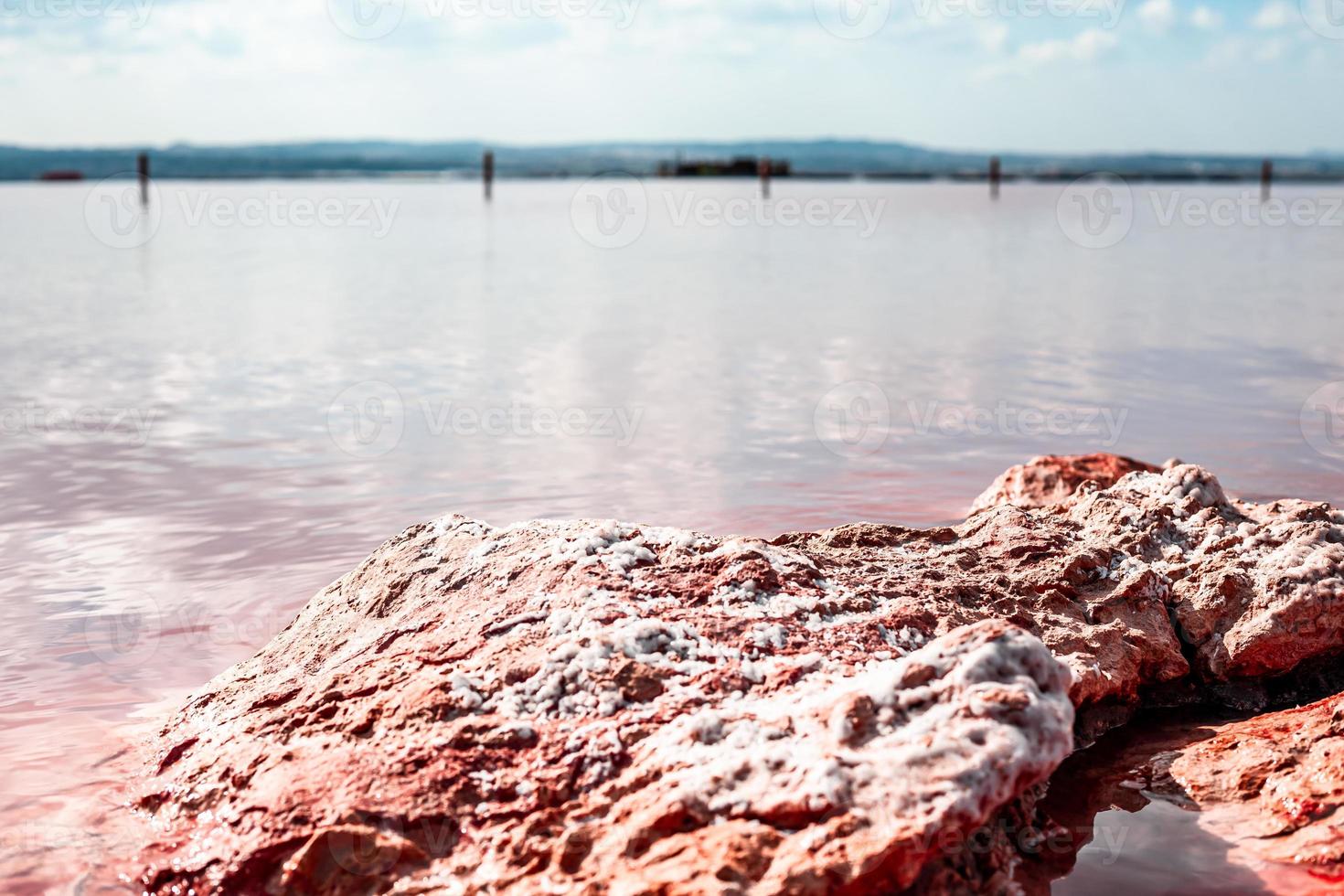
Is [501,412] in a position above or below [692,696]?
below

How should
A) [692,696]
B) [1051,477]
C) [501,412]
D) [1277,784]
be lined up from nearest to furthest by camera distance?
[692,696]
[1277,784]
[1051,477]
[501,412]

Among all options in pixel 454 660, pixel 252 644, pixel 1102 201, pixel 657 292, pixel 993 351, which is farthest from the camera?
pixel 1102 201

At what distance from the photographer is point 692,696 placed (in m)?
2.84

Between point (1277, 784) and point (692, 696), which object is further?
point (1277, 784)

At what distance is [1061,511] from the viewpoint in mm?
4648

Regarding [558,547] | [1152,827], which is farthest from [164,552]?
[1152,827]

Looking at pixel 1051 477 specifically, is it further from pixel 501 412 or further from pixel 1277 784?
pixel 501 412

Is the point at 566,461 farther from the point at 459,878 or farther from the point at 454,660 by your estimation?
the point at 459,878

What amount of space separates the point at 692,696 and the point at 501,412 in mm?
6351

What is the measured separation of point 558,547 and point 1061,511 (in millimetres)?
2109

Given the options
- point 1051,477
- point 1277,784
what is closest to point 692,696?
point 1277,784

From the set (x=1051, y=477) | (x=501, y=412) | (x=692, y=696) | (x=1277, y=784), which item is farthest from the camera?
(x=501, y=412)

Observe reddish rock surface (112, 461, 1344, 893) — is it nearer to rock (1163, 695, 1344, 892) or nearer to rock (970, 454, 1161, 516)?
rock (1163, 695, 1344, 892)

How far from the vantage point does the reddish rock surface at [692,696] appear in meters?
2.44
